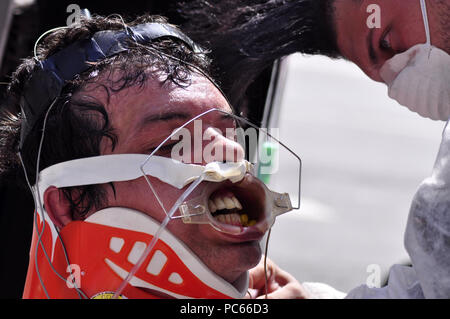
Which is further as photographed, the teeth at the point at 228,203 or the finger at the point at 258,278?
the finger at the point at 258,278

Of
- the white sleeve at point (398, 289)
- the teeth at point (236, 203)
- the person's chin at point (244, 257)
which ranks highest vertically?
the teeth at point (236, 203)

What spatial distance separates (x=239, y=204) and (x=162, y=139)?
0.25 metres

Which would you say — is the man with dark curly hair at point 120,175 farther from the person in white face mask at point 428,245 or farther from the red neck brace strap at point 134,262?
the person in white face mask at point 428,245

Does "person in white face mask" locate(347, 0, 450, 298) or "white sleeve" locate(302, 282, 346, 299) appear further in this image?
"white sleeve" locate(302, 282, 346, 299)

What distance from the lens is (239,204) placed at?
5.90ft

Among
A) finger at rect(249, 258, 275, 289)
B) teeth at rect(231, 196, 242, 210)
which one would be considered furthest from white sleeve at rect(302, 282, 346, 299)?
teeth at rect(231, 196, 242, 210)

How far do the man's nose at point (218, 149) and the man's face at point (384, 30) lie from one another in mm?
786

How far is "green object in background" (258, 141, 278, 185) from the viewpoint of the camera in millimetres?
2702

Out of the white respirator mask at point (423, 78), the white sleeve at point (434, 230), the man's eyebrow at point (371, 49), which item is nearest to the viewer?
the white sleeve at point (434, 230)

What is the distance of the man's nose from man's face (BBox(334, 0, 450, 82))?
0.79 metres

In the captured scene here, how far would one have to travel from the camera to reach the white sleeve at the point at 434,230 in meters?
1.49

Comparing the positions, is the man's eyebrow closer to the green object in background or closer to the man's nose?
the green object in background

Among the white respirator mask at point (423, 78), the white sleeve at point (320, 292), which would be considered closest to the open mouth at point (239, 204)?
the white sleeve at point (320, 292)

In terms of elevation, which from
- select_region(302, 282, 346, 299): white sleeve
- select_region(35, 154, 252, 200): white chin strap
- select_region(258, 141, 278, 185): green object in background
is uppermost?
select_region(35, 154, 252, 200): white chin strap
